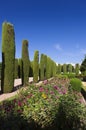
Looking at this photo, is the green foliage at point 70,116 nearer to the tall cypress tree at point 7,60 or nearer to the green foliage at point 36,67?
the tall cypress tree at point 7,60

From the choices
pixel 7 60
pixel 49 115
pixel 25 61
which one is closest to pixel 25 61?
pixel 25 61

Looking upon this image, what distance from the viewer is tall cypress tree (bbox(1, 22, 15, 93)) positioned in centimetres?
1625

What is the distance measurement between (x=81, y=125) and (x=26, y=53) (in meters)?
17.8

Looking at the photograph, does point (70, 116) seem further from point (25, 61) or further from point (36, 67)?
point (36, 67)

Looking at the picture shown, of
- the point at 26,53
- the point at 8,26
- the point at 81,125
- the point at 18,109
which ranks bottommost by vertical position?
the point at 81,125

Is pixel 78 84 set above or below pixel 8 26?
below

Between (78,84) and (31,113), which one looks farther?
(78,84)

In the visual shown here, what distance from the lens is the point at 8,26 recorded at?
17.2 m

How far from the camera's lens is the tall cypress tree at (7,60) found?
1625 centimetres

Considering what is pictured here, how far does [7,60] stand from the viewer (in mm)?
16438

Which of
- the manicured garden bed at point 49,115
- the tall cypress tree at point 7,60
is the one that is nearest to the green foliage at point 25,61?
the tall cypress tree at point 7,60

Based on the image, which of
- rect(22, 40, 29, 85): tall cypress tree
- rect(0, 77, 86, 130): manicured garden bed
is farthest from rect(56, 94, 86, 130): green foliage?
rect(22, 40, 29, 85): tall cypress tree

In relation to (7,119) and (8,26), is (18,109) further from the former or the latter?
(8,26)

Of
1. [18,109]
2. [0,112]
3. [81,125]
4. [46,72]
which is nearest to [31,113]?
[18,109]
